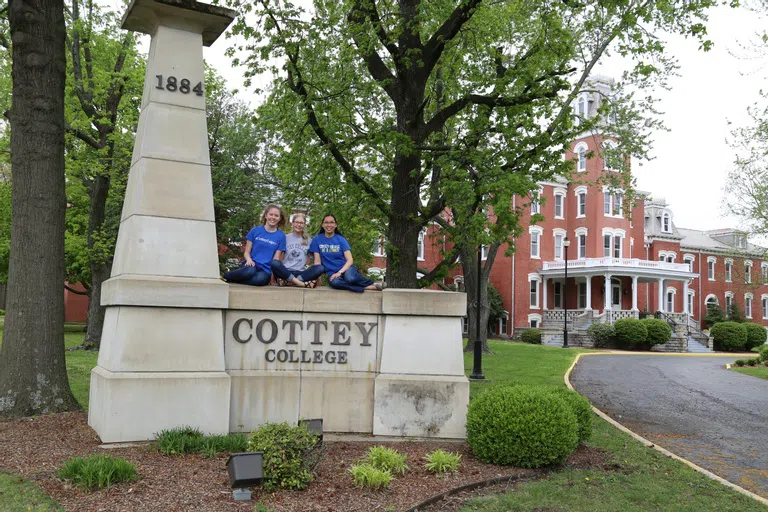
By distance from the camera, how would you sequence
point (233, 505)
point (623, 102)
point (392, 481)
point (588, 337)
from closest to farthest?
point (233, 505)
point (392, 481)
point (623, 102)
point (588, 337)

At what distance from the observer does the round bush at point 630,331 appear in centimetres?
3734

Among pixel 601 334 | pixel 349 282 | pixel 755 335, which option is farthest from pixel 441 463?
pixel 755 335

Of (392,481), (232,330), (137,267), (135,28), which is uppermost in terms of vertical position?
(135,28)

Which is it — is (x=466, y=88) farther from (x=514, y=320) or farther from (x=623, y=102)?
(x=514, y=320)

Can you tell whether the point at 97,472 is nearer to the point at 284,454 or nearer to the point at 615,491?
the point at 284,454

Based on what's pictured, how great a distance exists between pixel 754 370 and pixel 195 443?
21.9 metres

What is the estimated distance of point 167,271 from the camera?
7637mm

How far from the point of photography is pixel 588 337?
39656 millimetres

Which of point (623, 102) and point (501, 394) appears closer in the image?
point (501, 394)

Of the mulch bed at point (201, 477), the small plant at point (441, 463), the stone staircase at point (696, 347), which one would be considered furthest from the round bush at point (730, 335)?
the small plant at point (441, 463)

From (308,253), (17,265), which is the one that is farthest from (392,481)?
(17,265)

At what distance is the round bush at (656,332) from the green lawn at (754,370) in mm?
13411

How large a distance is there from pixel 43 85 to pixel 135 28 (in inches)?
66.4

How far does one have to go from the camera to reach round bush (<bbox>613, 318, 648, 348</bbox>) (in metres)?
37.3
